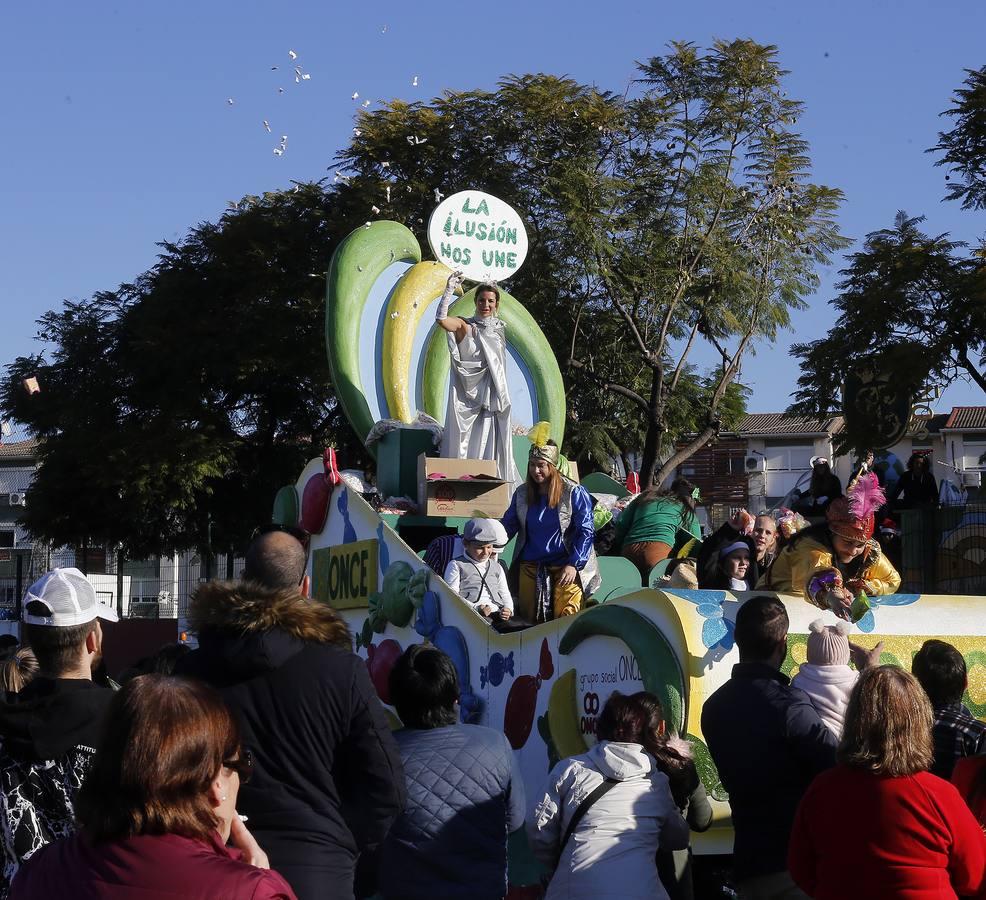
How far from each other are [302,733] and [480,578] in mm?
4947

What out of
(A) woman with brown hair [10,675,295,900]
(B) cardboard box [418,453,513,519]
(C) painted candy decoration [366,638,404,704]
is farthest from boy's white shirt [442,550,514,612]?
(A) woman with brown hair [10,675,295,900]

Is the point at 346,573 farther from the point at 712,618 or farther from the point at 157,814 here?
the point at 157,814

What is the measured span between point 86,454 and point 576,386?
29.6 ft

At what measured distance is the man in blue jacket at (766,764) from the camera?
4.30 m

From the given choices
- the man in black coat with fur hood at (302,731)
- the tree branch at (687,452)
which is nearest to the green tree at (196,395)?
the tree branch at (687,452)

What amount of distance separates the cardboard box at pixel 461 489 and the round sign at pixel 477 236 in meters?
2.95

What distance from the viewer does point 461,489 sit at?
11.3 meters

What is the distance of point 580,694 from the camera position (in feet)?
22.6

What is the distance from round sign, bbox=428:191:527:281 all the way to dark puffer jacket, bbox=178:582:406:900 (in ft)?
32.9

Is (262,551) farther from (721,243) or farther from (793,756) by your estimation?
(721,243)

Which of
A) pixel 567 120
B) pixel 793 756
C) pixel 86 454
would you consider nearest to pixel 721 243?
pixel 567 120

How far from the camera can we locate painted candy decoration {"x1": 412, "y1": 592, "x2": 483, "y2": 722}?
8.13m

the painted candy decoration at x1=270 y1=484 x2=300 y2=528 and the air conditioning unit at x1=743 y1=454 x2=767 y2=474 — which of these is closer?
the painted candy decoration at x1=270 y1=484 x2=300 y2=528

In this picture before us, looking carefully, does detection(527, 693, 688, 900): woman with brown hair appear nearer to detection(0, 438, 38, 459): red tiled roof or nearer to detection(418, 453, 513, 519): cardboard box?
detection(418, 453, 513, 519): cardboard box
